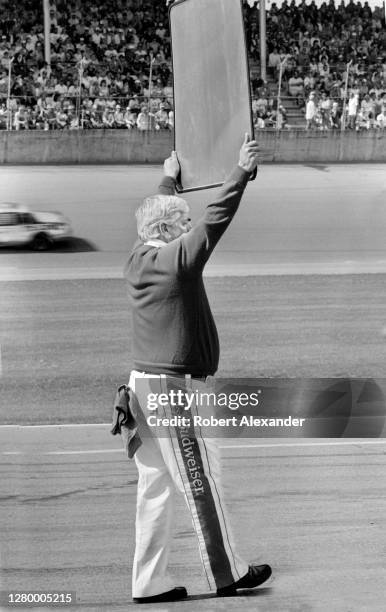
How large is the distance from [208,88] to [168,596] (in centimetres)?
180

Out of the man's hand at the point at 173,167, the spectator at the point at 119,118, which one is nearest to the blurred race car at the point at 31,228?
the spectator at the point at 119,118

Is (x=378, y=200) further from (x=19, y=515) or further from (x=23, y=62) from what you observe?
(x=19, y=515)

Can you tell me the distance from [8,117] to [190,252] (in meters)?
20.5

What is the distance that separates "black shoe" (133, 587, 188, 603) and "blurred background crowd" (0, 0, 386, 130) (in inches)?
640

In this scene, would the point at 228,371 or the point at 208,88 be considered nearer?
the point at 208,88

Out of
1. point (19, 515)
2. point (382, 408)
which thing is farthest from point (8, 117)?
point (19, 515)

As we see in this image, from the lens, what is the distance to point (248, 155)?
144 inches

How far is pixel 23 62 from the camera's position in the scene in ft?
73.9

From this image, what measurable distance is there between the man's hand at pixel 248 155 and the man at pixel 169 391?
204mm

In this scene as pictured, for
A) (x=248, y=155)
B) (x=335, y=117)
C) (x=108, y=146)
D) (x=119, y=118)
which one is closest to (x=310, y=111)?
(x=335, y=117)

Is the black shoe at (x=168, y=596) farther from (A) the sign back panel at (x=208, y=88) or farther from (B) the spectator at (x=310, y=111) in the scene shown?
(B) the spectator at (x=310, y=111)

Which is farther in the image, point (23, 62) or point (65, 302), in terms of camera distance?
point (23, 62)

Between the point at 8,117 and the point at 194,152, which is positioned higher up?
the point at 194,152

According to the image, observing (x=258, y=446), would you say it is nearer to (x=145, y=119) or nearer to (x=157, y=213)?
(x=157, y=213)
